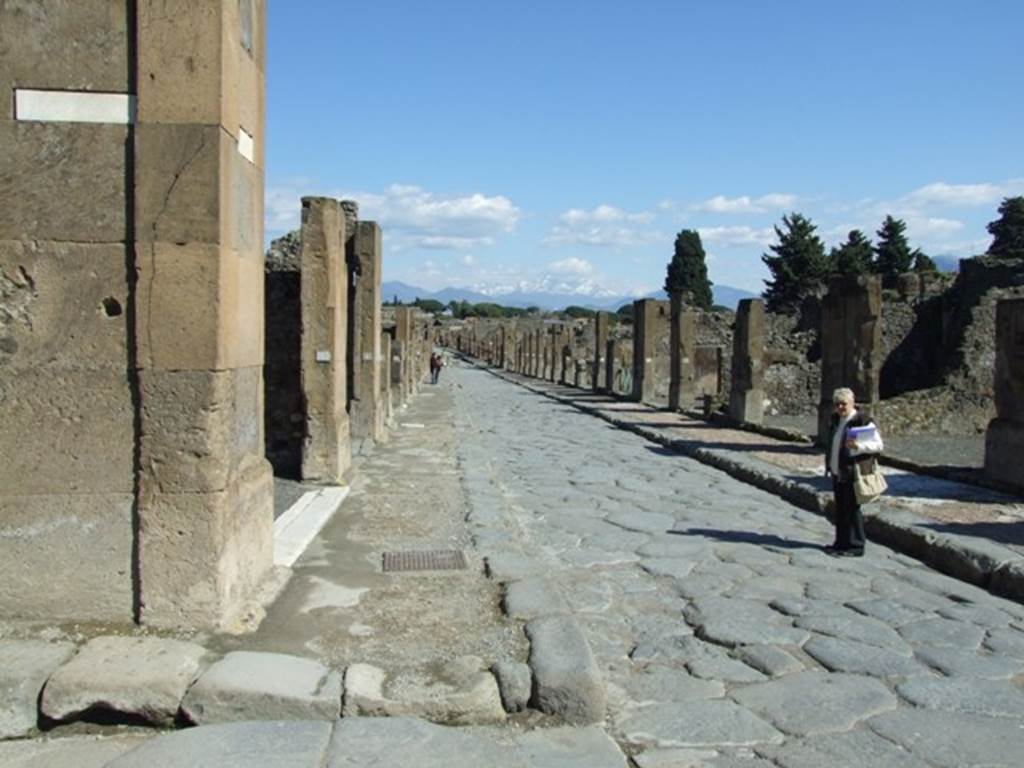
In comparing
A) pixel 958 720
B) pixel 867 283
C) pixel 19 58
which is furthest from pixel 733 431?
pixel 19 58

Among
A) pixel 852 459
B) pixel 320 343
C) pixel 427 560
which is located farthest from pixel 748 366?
pixel 427 560

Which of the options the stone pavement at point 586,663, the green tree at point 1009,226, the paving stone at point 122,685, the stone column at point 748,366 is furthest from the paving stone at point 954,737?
the green tree at point 1009,226

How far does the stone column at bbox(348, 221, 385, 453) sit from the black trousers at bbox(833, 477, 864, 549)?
23.4 feet

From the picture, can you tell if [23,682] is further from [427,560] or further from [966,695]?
[966,695]

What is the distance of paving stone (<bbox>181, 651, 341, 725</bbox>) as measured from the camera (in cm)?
372

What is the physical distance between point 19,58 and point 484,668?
3302 mm

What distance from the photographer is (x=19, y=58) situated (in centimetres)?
431

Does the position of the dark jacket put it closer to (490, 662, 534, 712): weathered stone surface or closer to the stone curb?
the stone curb

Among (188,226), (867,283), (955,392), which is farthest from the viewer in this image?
(955,392)

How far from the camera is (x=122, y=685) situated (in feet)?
12.3

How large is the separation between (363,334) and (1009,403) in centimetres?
765

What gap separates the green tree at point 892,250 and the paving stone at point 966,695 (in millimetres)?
61860

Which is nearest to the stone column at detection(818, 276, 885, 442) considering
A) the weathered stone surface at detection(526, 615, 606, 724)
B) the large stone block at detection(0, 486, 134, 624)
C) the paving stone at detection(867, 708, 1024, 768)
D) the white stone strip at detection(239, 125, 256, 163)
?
the paving stone at detection(867, 708, 1024, 768)

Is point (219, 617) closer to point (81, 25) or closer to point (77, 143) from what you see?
point (77, 143)
